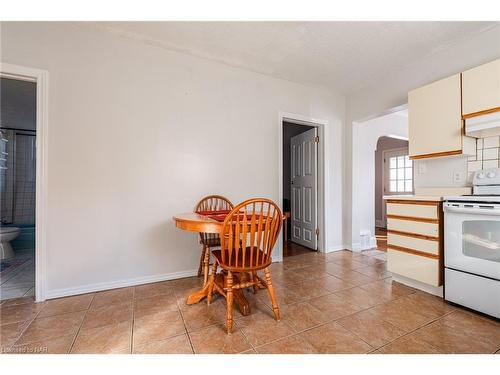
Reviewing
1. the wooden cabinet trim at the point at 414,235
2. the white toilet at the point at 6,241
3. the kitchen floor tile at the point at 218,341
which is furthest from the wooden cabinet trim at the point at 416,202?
the white toilet at the point at 6,241

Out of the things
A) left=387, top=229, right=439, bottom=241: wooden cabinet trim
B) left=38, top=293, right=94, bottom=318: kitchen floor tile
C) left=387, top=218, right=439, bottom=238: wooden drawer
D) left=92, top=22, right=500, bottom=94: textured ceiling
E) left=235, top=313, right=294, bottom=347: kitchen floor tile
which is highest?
left=92, top=22, right=500, bottom=94: textured ceiling

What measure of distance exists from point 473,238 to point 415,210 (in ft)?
1.53

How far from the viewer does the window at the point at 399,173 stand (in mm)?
5230

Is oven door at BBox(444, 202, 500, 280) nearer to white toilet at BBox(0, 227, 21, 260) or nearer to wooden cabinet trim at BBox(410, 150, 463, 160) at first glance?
wooden cabinet trim at BBox(410, 150, 463, 160)

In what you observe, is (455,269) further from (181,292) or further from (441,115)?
(181,292)

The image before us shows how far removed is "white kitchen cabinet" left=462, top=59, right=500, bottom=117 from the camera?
1850 millimetres

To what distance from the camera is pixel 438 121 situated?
2230 mm

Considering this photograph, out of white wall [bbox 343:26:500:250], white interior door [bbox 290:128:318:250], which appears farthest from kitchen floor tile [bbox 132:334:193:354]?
white wall [bbox 343:26:500:250]

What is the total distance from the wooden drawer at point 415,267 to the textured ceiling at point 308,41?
2113mm

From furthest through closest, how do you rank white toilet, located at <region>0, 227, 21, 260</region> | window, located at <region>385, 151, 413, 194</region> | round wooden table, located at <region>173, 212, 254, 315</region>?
window, located at <region>385, 151, 413, 194</region>, white toilet, located at <region>0, 227, 21, 260</region>, round wooden table, located at <region>173, 212, 254, 315</region>

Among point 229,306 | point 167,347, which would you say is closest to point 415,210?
point 229,306

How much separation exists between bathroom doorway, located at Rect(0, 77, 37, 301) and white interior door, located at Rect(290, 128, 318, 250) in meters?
3.84
